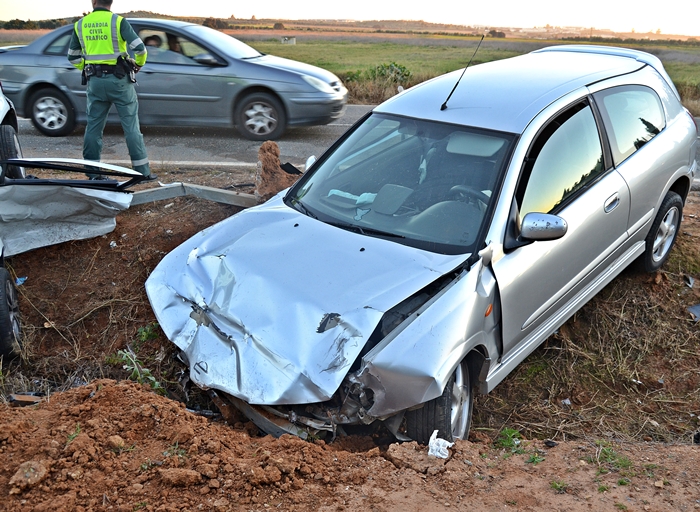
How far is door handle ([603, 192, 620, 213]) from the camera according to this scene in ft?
13.3

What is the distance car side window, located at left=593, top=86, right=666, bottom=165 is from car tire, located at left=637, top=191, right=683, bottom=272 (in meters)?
0.59

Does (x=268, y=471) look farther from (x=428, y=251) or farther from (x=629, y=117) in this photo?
(x=629, y=117)

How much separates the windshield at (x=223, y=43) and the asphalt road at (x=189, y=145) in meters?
1.18

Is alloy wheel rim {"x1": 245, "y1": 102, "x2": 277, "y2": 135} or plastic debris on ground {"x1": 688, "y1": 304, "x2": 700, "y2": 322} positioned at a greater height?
alloy wheel rim {"x1": 245, "y1": 102, "x2": 277, "y2": 135}

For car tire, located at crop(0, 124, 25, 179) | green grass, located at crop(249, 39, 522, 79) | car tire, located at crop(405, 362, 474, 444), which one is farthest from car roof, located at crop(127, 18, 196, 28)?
green grass, located at crop(249, 39, 522, 79)

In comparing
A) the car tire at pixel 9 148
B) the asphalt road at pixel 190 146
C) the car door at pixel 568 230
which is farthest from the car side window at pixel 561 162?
the car tire at pixel 9 148

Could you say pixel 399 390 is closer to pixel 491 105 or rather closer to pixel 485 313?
pixel 485 313

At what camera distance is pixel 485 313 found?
3270 millimetres

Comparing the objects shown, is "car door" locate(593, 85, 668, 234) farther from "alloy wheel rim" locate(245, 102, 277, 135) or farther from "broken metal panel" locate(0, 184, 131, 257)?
"alloy wheel rim" locate(245, 102, 277, 135)

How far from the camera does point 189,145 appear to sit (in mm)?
9156

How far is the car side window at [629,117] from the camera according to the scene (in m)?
4.29

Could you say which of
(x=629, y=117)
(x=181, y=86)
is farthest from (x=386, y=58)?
(x=629, y=117)

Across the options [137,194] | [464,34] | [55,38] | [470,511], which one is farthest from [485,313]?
[464,34]

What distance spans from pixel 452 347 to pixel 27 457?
198cm
